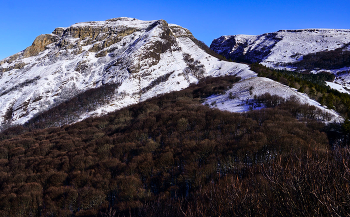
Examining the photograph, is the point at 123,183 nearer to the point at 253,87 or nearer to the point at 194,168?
the point at 194,168

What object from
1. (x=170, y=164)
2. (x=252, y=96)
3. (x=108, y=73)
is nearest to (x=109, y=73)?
(x=108, y=73)

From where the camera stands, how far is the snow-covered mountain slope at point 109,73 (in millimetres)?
134375

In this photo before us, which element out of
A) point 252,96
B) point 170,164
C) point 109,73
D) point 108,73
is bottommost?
point 170,164

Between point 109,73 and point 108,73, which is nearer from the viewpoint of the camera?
point 109,73

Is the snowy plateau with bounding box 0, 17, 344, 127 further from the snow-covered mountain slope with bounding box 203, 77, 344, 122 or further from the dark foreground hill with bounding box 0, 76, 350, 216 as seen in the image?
the dark foreground hill with bounding box 0, 76, 350, 216

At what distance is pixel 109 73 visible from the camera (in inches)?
6255

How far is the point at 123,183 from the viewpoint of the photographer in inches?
1428

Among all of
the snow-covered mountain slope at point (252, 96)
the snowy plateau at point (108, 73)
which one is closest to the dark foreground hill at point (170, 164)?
the snow-covered mountain slope at point (252, 96)

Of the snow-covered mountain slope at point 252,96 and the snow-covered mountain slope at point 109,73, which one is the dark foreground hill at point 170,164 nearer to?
the snow-covered mountain slope at point 252,96

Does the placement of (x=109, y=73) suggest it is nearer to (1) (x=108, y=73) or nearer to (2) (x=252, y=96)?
(1) (x=108, y=73)

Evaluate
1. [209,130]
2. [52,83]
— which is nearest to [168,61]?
[52,83]

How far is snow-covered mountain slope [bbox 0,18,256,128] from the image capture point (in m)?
134

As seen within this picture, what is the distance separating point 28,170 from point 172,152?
39.2 m

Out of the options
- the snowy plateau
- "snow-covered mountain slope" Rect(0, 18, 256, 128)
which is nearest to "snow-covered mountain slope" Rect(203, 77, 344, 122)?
the snowy plateau
